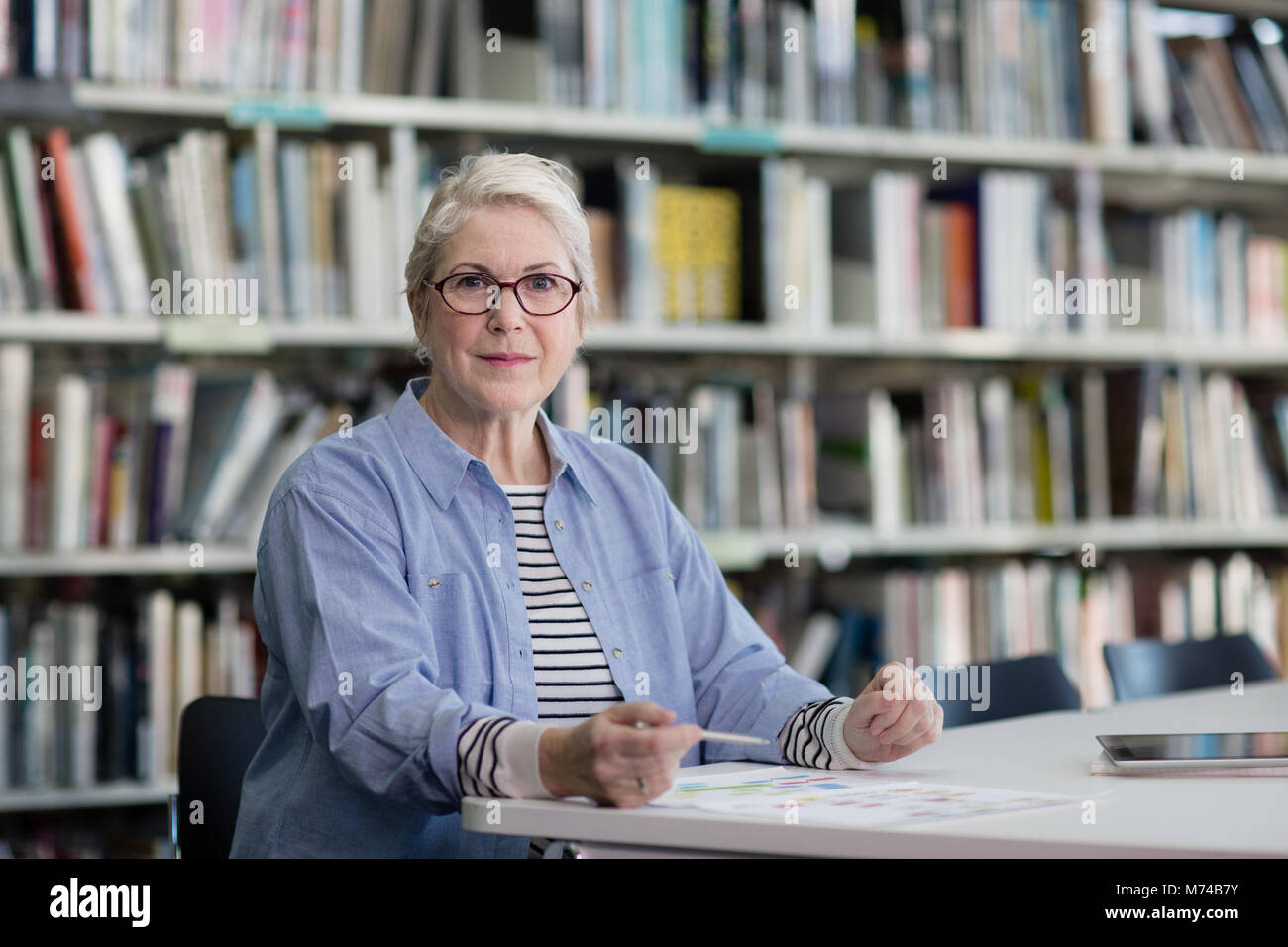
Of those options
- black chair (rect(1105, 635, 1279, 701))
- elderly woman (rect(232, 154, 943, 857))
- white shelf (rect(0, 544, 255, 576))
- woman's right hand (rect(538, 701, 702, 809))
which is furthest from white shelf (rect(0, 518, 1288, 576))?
woman's right hand (rect(538, 701, 702, 809))

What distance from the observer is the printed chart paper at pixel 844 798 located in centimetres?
102

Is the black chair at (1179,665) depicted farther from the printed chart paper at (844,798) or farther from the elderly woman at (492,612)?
the printed chart paper at (844,798)

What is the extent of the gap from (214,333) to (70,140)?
52 centimetres

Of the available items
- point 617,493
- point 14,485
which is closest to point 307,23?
point 14,485

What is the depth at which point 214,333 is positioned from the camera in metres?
2.47

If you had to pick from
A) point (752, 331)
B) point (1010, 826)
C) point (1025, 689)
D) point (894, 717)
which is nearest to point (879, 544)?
point (752, 331)

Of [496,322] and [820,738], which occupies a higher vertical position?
[496,322]

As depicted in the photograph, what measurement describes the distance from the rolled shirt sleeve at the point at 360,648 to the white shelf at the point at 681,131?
1.38 meters

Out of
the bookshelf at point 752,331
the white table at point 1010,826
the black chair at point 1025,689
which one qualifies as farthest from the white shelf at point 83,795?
the white table at point 1010,826

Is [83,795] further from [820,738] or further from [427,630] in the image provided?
[820,738]

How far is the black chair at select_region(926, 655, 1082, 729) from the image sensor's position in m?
1.85

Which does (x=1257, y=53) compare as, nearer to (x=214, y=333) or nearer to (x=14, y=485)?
(x=214, y=333)

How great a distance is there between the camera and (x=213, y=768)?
1.50 m

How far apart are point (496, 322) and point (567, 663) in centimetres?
37
